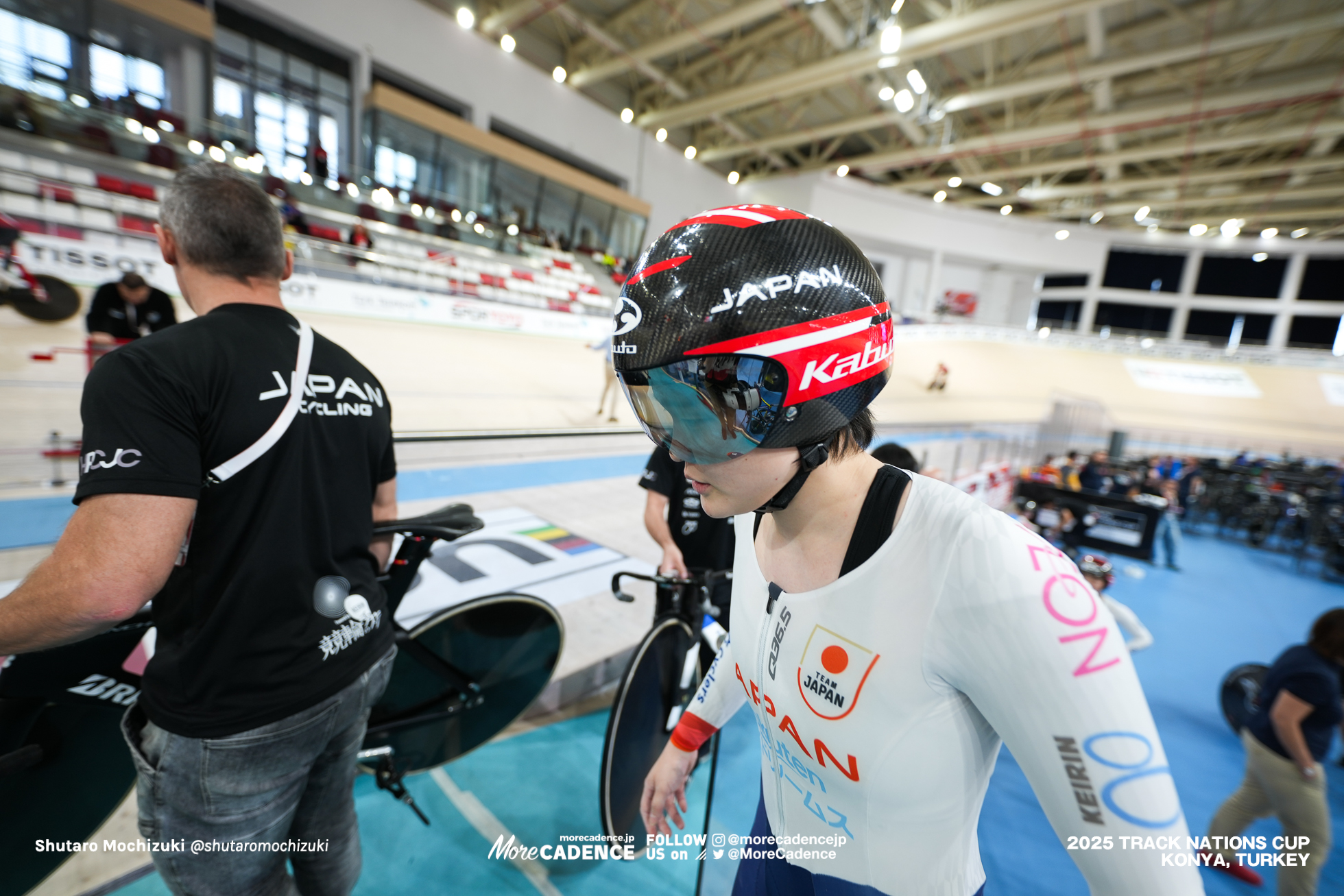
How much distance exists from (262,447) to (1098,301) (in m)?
38.6

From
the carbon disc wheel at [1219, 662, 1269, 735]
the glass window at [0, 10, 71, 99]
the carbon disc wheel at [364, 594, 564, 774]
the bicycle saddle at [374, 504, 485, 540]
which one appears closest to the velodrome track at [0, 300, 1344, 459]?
the carbon disc wheel at [1219, 662, 1269, 735]

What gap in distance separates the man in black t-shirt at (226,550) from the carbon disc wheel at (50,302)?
6835mm

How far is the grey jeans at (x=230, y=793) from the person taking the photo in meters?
1.12

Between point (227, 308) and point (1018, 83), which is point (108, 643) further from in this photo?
point (1018, 83)

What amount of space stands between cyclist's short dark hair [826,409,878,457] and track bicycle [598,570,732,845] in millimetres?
1133

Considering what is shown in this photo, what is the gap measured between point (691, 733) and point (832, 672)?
565mm

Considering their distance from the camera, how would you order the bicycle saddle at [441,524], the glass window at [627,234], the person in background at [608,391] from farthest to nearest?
the glass window at [627,234], the person in background at [608,391], the bicycle saddle at [441,524]

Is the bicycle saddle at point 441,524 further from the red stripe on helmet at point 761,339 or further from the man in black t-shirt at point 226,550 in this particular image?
the red stripe on helmet at point 761,339

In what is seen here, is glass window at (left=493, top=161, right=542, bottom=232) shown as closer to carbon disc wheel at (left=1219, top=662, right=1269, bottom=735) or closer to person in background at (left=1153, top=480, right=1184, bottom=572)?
person in background at (left=1153, top=480, right=1184, bottom=572)

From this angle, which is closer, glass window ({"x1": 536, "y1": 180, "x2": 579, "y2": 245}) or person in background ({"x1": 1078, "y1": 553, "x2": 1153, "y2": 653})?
person in background ({"x1": 1078, "y1": 553, "x2": 1153, "y2": 653})

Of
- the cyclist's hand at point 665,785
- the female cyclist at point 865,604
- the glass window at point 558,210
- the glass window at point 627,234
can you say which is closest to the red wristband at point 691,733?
the cyclist's hand at point 665,785

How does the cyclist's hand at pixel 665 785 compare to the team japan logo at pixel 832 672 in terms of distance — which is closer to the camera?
the team japan logo at pixel 832 672

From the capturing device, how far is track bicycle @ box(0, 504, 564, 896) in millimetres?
1325

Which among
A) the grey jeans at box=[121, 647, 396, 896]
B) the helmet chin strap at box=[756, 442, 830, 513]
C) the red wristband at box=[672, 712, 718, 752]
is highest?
the helmet chin strap at box=[756, 442, 830, 513]
